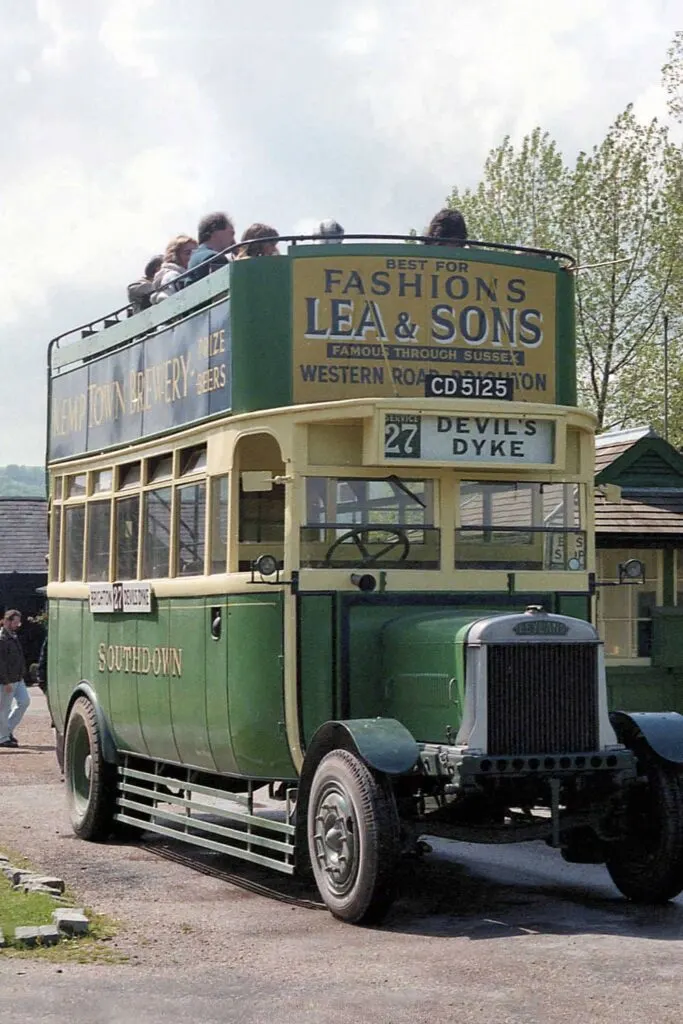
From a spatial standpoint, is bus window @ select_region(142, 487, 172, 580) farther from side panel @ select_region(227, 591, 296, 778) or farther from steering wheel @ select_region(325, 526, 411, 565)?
steering wheel @ select_region(325, 526, 411, 565)

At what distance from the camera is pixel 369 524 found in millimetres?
11141

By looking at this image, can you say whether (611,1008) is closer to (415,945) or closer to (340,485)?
(415,945)

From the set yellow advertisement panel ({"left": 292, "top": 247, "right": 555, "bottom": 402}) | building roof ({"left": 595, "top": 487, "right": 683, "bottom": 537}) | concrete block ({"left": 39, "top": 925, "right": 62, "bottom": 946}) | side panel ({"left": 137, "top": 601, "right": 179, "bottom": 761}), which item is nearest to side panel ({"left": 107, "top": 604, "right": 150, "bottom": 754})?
side panel ({"left": 137, "top": 601, "right": 179, "bottom": 761})

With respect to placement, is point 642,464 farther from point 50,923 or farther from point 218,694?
point 50,923

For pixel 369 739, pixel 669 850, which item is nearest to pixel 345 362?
pixel 369 739

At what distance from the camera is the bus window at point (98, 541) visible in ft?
46.2

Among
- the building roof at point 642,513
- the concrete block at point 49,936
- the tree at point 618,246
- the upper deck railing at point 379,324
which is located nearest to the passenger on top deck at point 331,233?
the upper deck railing at point 379,324

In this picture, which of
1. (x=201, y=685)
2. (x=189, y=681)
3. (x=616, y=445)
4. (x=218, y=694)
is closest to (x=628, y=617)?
(x=616, y=445)

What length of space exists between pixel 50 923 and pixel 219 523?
3.14 metres

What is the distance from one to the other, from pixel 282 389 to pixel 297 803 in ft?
8.00

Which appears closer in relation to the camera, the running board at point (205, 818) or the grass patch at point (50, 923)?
the grass patch at point (50, 923)

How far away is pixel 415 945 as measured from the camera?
9.22m

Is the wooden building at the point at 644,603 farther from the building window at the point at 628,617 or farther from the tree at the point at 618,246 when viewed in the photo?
the tree at the point at 618,246

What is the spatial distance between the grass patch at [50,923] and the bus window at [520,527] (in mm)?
3061
